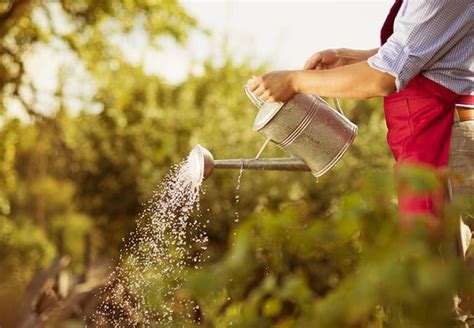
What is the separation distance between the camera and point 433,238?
1.38 m

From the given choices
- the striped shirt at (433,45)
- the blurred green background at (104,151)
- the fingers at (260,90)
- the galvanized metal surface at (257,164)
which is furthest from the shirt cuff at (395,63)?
the blurred green background at (104,151)

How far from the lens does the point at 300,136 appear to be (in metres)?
3.07

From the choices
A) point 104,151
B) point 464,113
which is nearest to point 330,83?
point 464,113

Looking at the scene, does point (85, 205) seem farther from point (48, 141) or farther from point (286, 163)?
point (286, 163)

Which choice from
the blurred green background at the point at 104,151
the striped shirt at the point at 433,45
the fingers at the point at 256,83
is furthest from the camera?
the blurred green background at the point at 104,151

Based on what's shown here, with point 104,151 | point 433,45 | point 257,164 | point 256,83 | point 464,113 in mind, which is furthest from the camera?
point 104,151

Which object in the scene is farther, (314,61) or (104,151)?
(104,151)

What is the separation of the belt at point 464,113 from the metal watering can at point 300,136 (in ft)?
1.86

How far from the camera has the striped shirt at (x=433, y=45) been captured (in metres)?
2.42

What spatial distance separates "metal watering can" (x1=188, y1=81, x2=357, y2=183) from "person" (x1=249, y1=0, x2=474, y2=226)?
37 cm

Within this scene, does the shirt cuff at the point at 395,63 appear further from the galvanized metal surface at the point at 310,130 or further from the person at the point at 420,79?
the galvanized metal surface at the point at 310,130

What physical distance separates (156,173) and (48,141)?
1.40 m

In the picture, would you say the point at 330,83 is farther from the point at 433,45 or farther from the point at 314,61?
the point at 314,61

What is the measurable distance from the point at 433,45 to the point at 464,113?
21 centimetres
